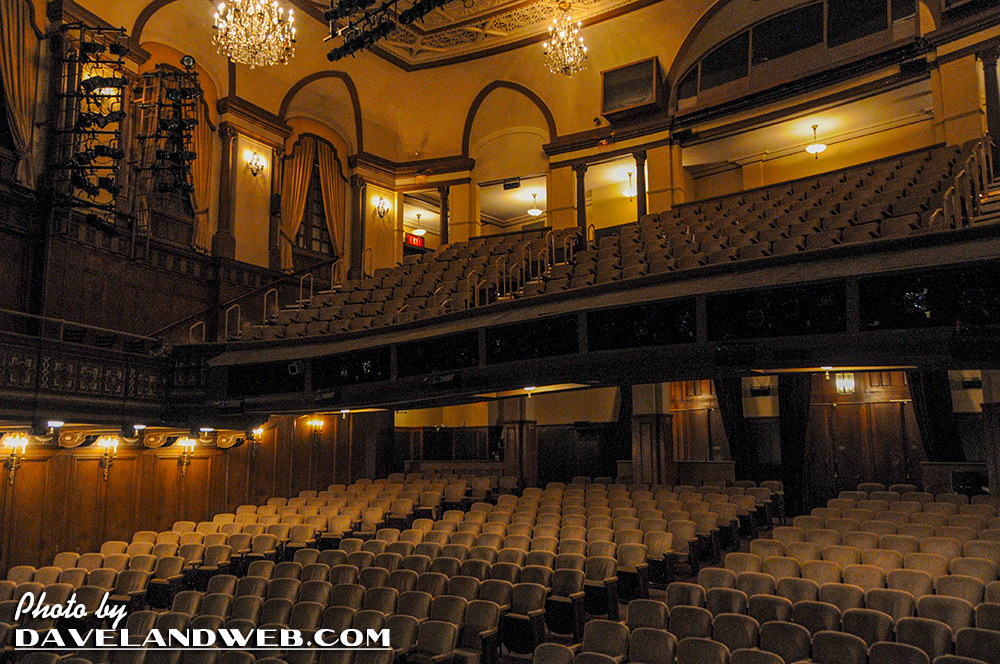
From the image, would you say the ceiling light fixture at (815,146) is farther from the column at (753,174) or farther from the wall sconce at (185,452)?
the wall sconce at (185,452)

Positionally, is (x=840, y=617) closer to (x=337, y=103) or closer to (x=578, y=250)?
(x=578, y=250)

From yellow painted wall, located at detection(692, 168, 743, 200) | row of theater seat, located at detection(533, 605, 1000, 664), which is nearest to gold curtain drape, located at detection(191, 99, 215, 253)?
yellow painted wall, located at detection(692, 168, 743, 200)

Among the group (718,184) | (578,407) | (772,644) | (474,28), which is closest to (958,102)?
(718,184)

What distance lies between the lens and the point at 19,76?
Result: 9.91m

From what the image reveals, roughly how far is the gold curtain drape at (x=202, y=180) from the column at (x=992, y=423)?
11504 millimetres

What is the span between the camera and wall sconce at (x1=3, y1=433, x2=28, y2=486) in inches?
348

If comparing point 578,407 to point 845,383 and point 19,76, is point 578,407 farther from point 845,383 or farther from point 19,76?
point 19,76

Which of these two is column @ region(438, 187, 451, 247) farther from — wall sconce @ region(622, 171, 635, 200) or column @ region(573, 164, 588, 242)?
wall sconce @ region(622, 171, 635, 200)

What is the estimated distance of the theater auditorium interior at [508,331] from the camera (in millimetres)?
5992

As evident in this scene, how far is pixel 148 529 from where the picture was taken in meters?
10.4

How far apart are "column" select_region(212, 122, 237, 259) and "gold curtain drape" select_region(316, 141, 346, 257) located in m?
2.15

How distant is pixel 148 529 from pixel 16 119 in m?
5.69

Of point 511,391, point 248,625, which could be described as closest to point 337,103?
point 511,391

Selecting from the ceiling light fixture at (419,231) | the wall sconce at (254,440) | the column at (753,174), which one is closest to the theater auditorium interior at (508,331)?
the wall sconce at (254,440)
